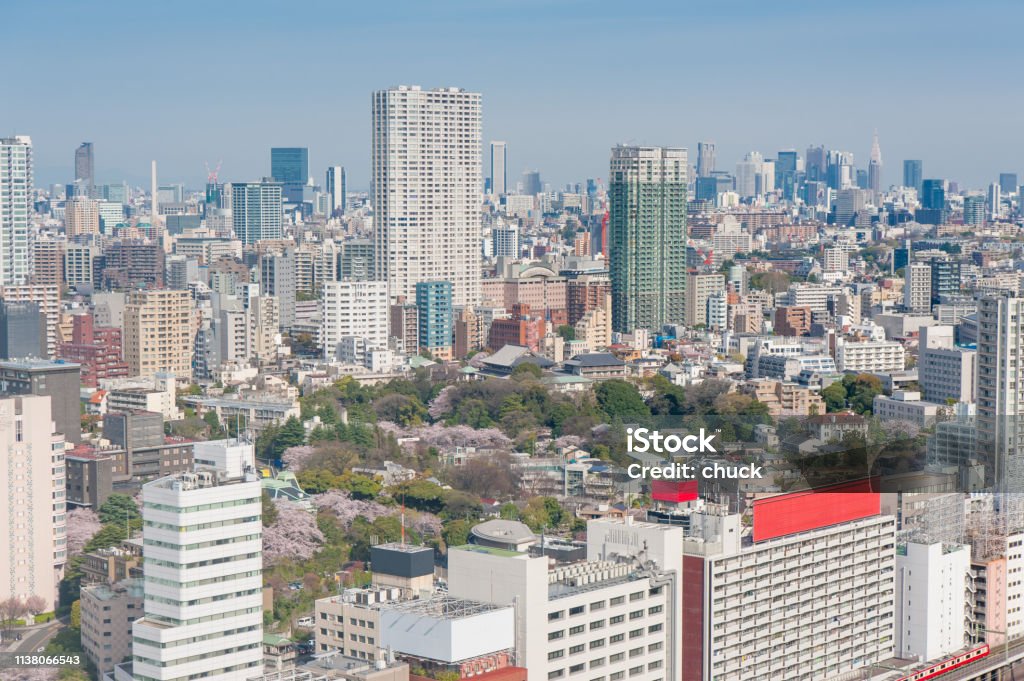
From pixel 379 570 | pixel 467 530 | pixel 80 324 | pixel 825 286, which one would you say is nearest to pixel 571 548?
pixel 379 570

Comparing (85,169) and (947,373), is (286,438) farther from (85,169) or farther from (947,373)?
(85,169)

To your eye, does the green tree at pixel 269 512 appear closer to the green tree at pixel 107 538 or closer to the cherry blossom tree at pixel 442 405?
the green tree at pixel 107 538

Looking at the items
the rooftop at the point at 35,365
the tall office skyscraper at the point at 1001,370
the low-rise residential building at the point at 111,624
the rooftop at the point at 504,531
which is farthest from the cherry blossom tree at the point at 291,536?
the tall office skyscraper at the point at 1001,370

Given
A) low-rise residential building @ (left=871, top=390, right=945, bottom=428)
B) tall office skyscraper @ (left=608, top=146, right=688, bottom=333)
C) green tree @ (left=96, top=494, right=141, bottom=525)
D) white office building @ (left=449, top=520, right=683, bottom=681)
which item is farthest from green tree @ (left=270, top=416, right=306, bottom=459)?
tall office skyscraper @ (left=608, top=146, right=688, bottom=333)

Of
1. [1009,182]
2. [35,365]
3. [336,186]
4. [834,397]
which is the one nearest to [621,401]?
[834,397]

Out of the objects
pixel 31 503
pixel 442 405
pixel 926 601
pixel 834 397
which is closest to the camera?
pixel 926 601

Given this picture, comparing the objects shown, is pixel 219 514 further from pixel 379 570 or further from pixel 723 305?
pixel 723 305
